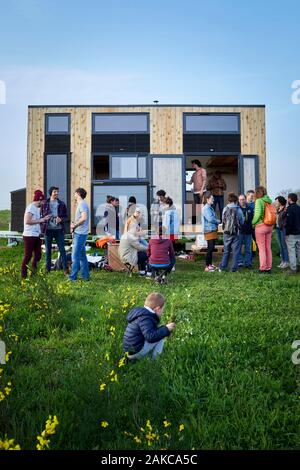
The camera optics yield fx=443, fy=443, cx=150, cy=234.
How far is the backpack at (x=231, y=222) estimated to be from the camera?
38.4ft

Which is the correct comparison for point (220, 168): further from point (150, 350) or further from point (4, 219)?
point (150, 350)

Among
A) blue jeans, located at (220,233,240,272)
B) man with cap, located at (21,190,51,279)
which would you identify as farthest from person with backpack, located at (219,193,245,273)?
man with cap, located at (21,190,51,279)

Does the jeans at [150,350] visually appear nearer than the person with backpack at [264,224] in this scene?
Yes

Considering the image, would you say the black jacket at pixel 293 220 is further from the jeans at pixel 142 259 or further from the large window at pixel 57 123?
the large window at pixel 57 123

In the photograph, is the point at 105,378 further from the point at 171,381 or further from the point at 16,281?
the point at 16,281

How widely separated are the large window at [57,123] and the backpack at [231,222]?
11.3 meters

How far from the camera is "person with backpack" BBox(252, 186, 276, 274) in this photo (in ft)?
37.8

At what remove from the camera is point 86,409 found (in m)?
3.70

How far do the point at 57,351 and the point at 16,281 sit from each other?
2.41 metres

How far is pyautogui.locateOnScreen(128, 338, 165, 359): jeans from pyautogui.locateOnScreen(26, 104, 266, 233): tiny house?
50.2ft

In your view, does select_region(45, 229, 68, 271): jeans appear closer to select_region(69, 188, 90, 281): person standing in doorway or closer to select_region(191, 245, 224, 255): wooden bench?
select_region(69, 188, 90, 281): person standing in doorway

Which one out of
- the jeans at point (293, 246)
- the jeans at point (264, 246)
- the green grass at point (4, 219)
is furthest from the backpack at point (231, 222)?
the green grass at point (4, 219)

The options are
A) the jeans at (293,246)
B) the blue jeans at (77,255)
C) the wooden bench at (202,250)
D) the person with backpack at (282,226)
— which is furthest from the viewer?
the wooden bench at (202,250)
